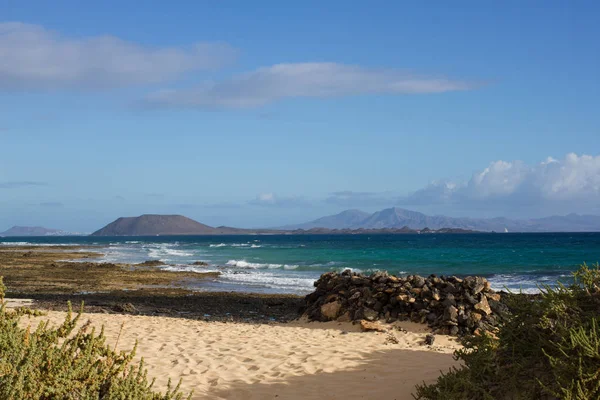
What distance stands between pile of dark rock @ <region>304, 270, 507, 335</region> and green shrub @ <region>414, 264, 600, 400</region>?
7478 mm

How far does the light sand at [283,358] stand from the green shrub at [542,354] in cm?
175

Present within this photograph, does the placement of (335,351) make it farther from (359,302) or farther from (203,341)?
(359,302)

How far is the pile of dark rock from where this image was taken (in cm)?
A: 1356

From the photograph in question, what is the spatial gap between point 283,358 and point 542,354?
514 cm

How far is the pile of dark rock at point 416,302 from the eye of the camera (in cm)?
1356

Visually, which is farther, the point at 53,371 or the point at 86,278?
the point at 86,278

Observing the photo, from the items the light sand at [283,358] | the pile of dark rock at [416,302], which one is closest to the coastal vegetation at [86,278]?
the pile of dark rock at [416,302]

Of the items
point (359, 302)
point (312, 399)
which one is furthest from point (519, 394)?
point (359, 302)

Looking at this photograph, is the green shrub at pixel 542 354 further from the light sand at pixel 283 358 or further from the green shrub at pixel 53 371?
the green shrub at pixel 53 371

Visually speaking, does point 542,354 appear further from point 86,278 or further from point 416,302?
point 86,278

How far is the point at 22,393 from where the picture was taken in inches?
159

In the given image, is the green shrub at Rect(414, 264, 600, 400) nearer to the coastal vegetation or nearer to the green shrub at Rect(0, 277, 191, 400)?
the green shrub at Rect(0, 277, 191, 400)

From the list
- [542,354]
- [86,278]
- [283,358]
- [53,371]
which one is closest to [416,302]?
[283,358]

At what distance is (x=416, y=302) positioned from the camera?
14297 millimetres
